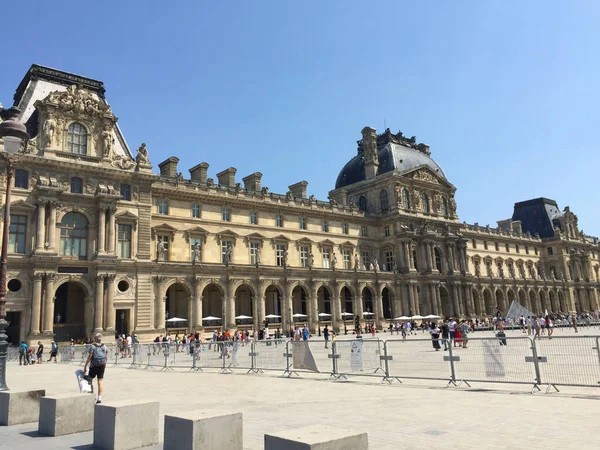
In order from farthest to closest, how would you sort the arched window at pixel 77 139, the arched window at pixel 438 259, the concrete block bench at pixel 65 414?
the arched window at pixel 438 259, the arched window at pixel 77 139, the concrete block bench at pixel 65 414

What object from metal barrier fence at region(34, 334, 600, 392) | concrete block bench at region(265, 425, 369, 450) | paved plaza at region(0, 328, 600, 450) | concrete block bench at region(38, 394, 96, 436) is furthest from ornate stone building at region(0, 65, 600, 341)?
concrete block bench at region(265, 425, 369, 450)

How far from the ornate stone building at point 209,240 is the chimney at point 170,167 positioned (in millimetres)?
233

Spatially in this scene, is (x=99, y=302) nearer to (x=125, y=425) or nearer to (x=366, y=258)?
(x=125, y=425)

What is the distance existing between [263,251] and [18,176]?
24337mm

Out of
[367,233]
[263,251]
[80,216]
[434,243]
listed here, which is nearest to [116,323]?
[80,216]

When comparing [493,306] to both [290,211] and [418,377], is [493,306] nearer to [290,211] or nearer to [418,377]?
[290,211]

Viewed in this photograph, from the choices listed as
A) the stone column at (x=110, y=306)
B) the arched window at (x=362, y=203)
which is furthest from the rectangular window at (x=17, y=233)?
the arched window at (x=362, y=203)

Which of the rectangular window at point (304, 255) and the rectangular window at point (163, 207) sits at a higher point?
the rectangular window at point (163, 207)

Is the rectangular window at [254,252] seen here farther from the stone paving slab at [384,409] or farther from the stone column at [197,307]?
the stone paving slab at [384,409]

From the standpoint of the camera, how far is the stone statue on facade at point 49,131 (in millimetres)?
37844

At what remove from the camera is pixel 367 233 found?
6475 cm

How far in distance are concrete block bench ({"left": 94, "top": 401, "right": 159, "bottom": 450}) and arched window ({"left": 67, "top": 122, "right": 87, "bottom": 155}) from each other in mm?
36071

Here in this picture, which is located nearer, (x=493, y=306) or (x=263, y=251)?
(x=263, y=251)

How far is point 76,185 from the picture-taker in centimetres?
3906
